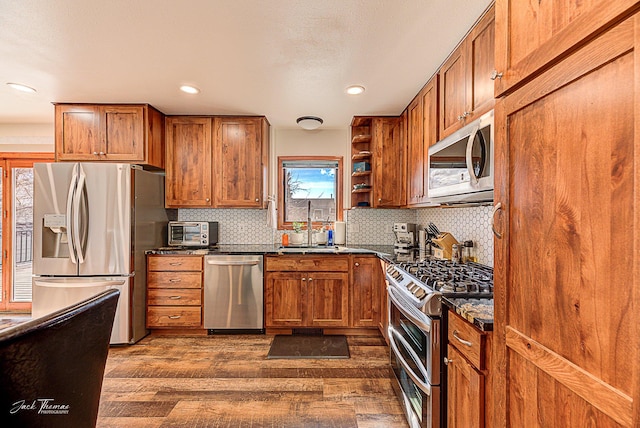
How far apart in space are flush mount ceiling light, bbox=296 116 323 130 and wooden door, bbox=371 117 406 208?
63 cm

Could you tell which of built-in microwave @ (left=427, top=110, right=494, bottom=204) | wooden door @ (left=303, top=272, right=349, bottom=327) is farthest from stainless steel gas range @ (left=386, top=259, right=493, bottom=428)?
wooden door @ (left=303, top=272, right=349, bottom=327)

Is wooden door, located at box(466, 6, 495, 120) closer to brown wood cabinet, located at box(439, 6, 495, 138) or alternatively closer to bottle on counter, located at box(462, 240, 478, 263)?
brown wood cabinet, located at box(439, 6, 495, 138)

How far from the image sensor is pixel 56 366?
0.81 m

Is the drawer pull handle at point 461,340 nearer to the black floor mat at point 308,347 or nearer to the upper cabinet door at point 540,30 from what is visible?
the upper cabinet door at point 540,30

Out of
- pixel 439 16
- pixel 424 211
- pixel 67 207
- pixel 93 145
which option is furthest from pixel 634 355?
pixel 93 145

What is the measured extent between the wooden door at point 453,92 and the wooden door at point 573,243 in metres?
1.02

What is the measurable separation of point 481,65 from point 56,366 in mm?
2151

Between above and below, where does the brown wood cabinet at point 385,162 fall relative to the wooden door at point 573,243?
above

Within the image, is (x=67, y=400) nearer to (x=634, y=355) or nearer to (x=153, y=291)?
(x=634, y=355)

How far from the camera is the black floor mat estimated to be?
9.32 ft

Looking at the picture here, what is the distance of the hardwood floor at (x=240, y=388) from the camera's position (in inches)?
77.6

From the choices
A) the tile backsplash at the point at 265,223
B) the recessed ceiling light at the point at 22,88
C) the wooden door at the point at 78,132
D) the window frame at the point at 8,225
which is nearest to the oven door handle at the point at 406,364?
the tile backsplash at the point at 265,223

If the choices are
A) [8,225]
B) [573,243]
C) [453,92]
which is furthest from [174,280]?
[573,243]

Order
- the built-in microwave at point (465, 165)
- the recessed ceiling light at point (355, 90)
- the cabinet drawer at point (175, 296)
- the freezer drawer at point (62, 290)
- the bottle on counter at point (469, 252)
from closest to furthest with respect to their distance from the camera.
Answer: the built-in microwave at point (465, 165) < the bottle on counter at point (469, 252) < the recessed ceiling light at point (355, 90) < the freezer drawer at point (62, 290) < the cabinet drawer at point (175, 296)
